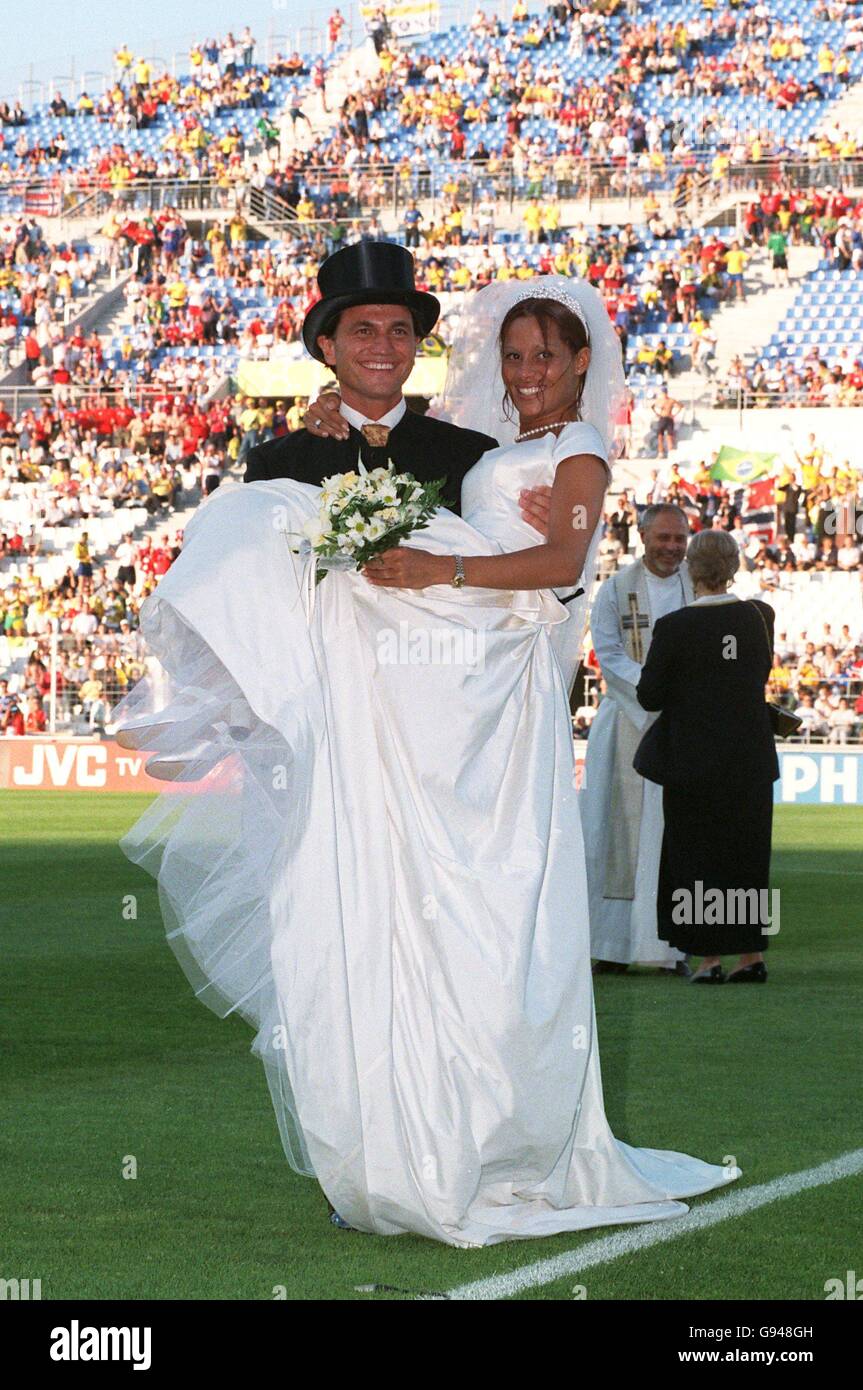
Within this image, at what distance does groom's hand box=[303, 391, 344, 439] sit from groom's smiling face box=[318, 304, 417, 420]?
0.27 ft

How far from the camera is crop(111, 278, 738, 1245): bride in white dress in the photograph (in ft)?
15.8

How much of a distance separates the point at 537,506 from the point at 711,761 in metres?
5.00

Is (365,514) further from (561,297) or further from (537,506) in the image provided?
(561,297)

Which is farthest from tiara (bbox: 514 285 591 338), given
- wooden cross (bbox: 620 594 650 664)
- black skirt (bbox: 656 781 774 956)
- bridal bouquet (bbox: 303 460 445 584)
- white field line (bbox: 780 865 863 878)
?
white field line (bbox: 780 865 863 878)

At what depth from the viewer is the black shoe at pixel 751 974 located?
987 centimetres

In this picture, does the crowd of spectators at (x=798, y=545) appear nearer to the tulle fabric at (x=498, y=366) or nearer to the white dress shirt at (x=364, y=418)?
the tulle fabric at (x=498, y=366)

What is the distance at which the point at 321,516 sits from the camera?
16.1ft

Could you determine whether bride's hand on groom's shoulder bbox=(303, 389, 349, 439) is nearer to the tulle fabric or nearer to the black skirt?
the tulle fabric

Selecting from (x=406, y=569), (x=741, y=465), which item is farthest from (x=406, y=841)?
(x=741, y=465)

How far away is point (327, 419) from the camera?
537 cm

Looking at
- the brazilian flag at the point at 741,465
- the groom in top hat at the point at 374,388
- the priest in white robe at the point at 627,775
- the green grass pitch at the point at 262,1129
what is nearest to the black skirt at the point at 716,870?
the green grass pitch at the point at 262,1129

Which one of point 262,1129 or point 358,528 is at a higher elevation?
point 358,528

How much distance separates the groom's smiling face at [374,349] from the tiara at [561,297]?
1.06ft

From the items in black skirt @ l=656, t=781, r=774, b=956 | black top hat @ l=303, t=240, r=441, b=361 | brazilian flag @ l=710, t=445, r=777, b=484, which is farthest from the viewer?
brazilian flag @ l=710, t=445, r=777, b=484
